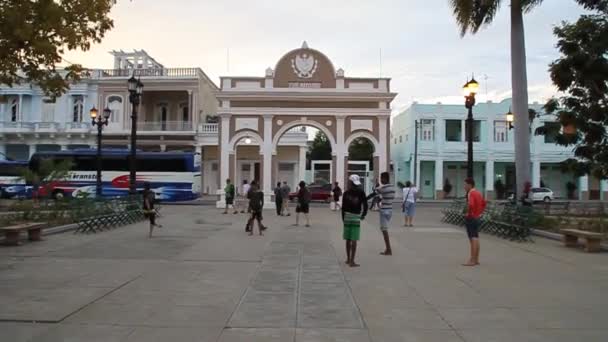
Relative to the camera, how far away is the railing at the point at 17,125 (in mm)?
48594

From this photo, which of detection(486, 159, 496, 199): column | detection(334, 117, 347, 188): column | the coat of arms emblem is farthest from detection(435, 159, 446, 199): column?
the coat of arms emblem

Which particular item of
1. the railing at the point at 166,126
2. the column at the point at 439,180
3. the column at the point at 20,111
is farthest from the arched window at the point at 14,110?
the column at the point at 439,180

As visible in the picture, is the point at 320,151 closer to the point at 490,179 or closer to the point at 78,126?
the point at 490,179

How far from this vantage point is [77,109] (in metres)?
49.9

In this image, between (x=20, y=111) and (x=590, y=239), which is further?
→ (x=20, y=111)

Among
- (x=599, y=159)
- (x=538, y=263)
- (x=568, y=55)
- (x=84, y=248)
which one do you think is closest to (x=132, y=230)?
(x=84, y=248)

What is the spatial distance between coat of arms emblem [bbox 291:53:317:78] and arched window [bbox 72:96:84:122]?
23270 mm

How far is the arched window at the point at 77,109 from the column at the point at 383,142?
27590mm

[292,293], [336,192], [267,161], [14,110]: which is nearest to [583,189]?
[267,161]

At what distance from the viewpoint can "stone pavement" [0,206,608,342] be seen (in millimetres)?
6785

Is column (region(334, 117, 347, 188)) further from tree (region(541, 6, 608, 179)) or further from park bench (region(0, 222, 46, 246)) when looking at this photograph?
park bench (region(0, 222, 46, 246))

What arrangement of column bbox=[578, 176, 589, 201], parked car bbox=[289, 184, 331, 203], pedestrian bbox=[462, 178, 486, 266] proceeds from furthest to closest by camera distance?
column bbox=[578, 176, 589, 201] → parked car bbox=[289, 184, 331, 203] → pedestrian bbox=[462, 178, 486, 266]

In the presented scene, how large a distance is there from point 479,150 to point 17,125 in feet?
130

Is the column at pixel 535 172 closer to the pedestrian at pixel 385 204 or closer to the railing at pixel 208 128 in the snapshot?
the railing at pixel 208 128
